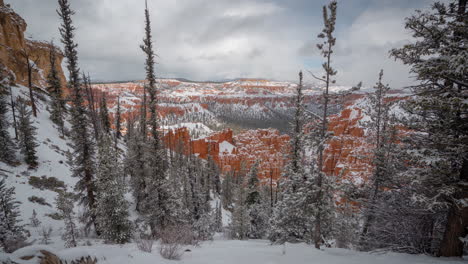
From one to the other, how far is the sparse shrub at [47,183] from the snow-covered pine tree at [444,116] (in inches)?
976

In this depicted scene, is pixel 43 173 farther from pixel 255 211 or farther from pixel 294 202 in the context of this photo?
pixel 294 202

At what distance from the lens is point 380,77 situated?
12344 millimetres

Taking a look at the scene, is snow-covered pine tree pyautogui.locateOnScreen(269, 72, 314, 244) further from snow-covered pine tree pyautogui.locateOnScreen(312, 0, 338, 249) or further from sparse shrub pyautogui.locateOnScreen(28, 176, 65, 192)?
sparse shrub pyautogui.locateOnScreen(28, 176, 65, 192)

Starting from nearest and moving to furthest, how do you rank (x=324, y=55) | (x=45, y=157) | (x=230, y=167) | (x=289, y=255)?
1. (x=289, y=255)
2. (x=324, y=55)
3. (x=45, y=157)
4. (x=230, y=167)

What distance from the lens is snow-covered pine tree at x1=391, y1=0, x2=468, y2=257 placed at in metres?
4.80

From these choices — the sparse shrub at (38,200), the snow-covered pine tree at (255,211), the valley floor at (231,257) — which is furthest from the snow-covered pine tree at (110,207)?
the snow-covered pine tree at (255,211)

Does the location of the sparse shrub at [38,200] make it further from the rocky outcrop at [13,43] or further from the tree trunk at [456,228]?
the rocky outcrop at [13,43]

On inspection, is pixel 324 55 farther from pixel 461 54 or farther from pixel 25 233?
pixel 25 233

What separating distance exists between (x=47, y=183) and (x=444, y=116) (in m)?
26.7

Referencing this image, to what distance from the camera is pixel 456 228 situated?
550 cm

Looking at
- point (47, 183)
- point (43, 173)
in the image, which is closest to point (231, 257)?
point (47, 183)

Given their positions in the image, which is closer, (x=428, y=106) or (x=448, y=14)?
(x=428, y=106)

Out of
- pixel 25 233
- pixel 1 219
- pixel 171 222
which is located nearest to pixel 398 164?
pixel 171 222

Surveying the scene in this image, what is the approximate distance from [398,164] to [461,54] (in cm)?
462
